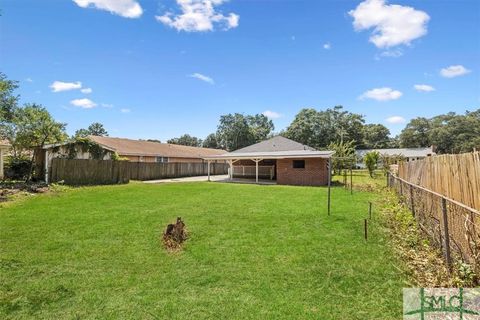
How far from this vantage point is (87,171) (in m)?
18.2

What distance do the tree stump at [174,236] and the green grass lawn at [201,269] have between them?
0.22 m

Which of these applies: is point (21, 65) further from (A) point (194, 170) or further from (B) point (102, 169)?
(A) point (194, 170)

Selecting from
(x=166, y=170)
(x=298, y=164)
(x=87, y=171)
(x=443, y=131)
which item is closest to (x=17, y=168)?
(x=87, y=171)

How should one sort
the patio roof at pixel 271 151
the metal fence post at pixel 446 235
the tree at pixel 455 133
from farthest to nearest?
the tree at pixel 455 133, the patio roof at pixel 271 151, the metal fence post at pixel 446 235

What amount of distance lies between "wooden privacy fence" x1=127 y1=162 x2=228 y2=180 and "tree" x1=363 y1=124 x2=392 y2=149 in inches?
1694

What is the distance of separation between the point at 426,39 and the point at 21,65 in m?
17.9

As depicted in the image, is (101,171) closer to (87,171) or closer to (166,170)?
(87,171)

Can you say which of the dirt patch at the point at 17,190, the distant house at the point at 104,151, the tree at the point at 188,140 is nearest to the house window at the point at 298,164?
the distant house at the point at 104,151

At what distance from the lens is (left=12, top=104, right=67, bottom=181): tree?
17484mm

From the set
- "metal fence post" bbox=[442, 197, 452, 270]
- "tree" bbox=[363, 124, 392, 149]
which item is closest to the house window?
"metal fence post" bbox=[442, 197, 452, 270]

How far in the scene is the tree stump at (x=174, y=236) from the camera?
240 inches

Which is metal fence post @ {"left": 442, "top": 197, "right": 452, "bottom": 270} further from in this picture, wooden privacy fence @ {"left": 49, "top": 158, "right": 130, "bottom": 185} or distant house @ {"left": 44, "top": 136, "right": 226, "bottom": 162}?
distant house @ {"left": 44, "top": 136, "right": 226, "bottom": 162}

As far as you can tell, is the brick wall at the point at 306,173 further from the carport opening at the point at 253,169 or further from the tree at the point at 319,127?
the tree at the point at 319,127

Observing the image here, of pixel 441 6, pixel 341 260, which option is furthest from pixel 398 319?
pixel 441 6
